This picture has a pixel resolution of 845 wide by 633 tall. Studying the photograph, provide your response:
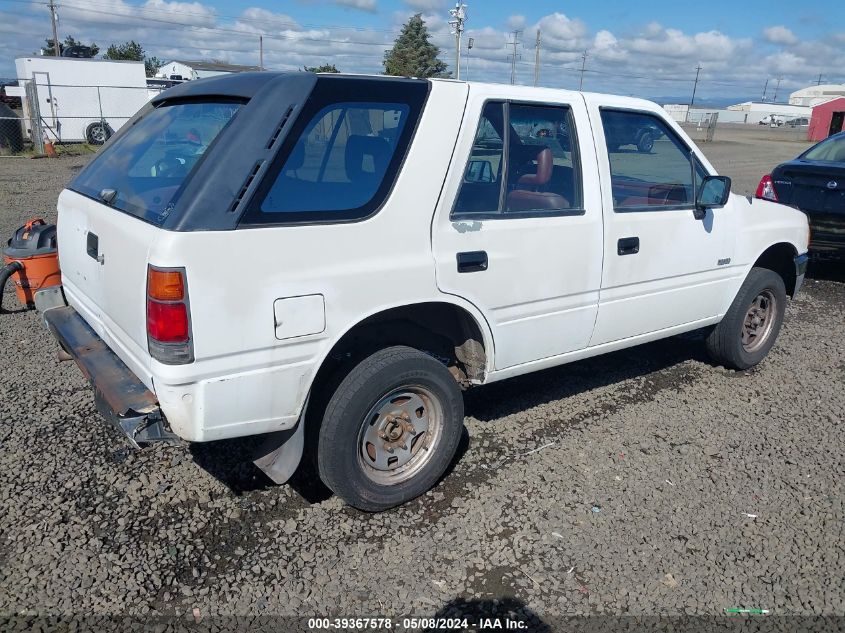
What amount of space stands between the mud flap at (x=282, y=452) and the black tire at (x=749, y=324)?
3410mm

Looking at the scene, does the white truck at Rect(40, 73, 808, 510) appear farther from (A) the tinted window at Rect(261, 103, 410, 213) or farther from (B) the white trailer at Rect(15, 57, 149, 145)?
(B) the white trailer at Rect(15, 57, 149, 145)

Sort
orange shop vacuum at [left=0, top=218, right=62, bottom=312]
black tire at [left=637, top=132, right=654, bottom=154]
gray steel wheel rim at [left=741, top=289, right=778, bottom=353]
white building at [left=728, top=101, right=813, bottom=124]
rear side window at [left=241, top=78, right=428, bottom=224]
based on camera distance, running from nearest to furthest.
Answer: rear side window at [left=241, top=78, right=428, bottom=224]
orange shop vacuum at [left=0, top=218, right=62, bottom=312]
black tire at [left=637, top=132, right=654, bottom=154]
gray steel wheel rim at [left=741, top=289, right=778, bottom=353]
white building at [left=728, top=101, right=813, bottom=124]

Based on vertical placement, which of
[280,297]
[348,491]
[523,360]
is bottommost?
[348,491]

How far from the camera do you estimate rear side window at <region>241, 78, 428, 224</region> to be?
A: 2.75 meters

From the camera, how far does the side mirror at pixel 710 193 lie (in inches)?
167

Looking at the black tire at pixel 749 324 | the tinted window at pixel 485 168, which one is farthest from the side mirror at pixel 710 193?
the tinted window at pixel 485 168

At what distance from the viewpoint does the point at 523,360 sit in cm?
371

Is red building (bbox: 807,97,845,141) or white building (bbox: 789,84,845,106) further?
white building (bbox: 789,84,845,106)

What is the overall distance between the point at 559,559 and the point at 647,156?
249 centimetres

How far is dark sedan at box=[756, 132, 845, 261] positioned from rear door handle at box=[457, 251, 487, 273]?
5.78m

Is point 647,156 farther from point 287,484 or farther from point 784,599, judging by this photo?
point 287,484

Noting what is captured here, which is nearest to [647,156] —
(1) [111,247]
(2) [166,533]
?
(1) [111,247]

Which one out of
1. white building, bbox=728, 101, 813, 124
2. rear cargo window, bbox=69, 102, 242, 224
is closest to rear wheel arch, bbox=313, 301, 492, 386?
rear cargo window, bbox=69, 102, 242, 224

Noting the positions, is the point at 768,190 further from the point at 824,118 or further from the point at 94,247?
the point at 824,118
